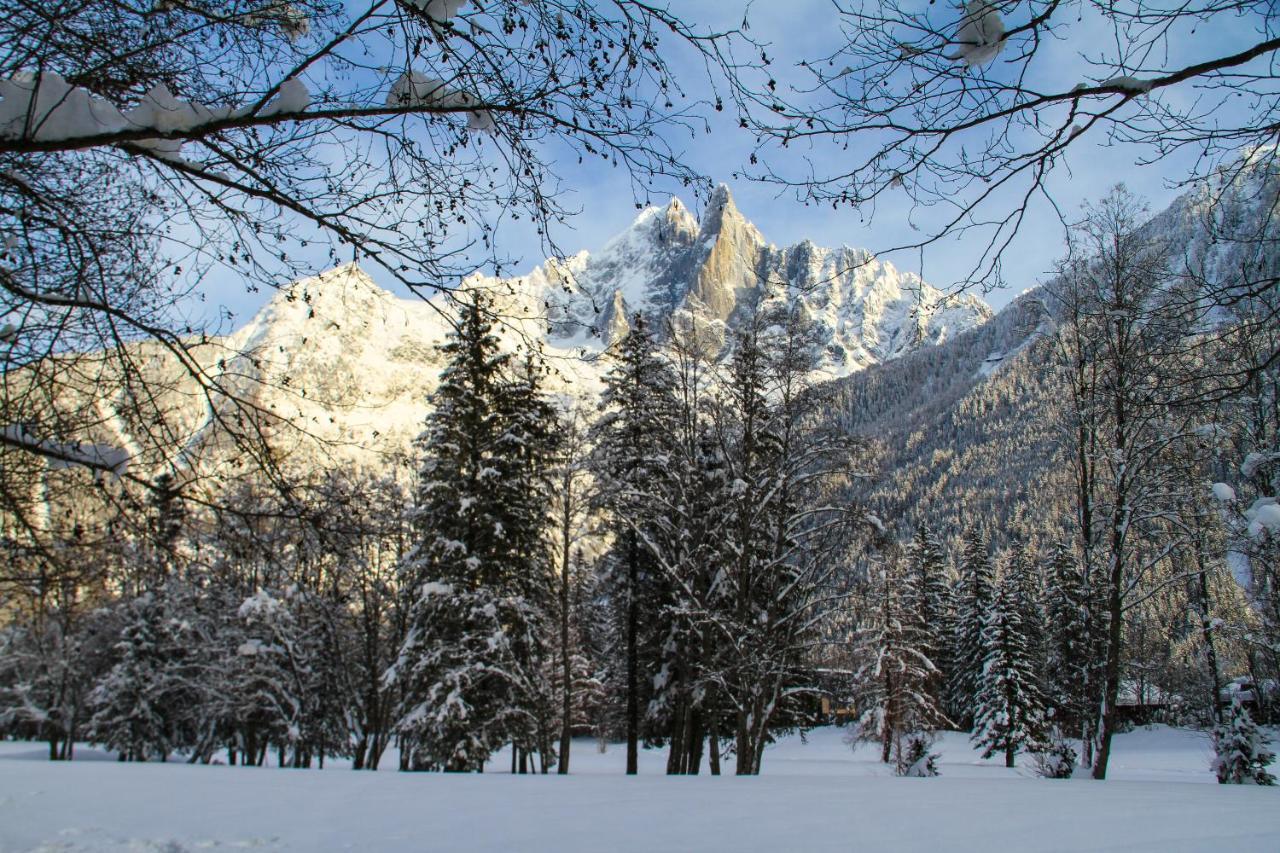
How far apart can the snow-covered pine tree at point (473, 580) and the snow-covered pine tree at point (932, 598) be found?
2309 cm

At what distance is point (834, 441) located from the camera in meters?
11.8

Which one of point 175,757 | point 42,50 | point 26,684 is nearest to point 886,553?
point 42,50

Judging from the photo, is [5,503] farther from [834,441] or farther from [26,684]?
[26,684]

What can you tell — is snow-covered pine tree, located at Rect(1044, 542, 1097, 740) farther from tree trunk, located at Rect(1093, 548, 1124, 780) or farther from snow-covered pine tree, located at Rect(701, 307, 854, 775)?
snow-covered pine tree, located at Rect(701, 307, 854, 775)

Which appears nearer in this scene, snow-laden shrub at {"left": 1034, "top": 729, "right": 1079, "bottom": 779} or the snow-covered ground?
the snow-covered ground

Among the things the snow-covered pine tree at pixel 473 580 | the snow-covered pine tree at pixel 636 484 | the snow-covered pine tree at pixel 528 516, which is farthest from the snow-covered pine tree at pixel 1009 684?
the snow-covered pine tree at pixel 473 580

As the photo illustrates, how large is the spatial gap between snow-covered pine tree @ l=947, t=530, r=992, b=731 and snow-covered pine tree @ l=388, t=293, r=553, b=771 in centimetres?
2526

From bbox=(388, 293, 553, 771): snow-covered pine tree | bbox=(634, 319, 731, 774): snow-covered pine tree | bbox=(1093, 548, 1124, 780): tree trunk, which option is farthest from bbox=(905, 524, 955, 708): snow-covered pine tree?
bbox=(1093, 548, 1124, 780): tree trunk

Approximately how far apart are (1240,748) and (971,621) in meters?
28.8

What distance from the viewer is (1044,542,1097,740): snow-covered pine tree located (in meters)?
32.8

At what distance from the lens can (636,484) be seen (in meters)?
14.9

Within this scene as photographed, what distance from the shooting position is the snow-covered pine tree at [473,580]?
15.3 metres

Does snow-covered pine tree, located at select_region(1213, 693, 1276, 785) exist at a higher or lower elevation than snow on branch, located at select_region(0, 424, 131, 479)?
lower

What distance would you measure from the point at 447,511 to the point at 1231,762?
1442cm
